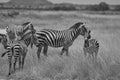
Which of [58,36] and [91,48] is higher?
[58,36]

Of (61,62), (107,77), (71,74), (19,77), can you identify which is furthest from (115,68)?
(19,77)

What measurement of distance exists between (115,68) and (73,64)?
1277 mm

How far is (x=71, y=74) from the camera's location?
6.40m

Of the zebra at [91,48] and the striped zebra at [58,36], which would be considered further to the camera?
the striped zebra at [58,36]

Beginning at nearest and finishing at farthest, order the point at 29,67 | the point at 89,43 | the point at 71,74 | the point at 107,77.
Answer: the point at 107,77 < the point at 71,74 < the point at 29,67 < the point at 89,43

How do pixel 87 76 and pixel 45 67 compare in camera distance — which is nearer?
pixel 87 76

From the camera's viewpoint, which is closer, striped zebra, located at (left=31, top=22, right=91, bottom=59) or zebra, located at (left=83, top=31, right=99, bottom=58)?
zebra, located at (left=83, top=31, right=99, bottom=58)

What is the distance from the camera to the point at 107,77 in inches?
235

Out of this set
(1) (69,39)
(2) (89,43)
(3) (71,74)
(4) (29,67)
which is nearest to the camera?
(3) (71,74)

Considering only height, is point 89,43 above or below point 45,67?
above

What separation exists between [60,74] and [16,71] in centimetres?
159

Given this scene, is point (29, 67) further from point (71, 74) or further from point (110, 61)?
point (110, 61)

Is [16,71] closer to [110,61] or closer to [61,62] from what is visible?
[61,62]

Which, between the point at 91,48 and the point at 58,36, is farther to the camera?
the point at 58,36
